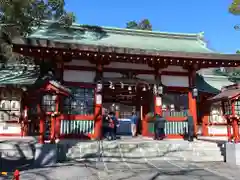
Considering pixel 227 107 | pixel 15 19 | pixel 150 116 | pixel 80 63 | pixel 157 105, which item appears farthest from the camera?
pixel 150 116

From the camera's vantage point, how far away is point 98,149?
809 cm

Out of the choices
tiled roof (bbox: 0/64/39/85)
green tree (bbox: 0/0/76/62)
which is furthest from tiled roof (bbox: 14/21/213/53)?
tiled roof (bbox: 0/64/39/85)

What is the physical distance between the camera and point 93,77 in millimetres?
10664

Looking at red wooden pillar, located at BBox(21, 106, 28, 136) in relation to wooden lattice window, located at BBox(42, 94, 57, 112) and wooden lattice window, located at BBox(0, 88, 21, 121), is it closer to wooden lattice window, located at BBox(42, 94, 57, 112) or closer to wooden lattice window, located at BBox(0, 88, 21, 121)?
wooden lattice window, located at BBox(0, 88, 21, 121)

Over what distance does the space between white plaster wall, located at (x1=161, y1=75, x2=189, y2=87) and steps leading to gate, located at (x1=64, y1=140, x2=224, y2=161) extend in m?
3.57

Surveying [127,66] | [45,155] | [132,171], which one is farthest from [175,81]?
[45,155]

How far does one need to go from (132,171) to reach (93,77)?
18.2 ft

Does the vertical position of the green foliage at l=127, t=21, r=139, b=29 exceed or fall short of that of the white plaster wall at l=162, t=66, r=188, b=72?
it exceeds it

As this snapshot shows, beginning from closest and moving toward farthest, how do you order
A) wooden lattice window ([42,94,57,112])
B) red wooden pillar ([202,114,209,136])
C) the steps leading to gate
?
wooden lattice window ([42,94,57,112]) → the steps leading to gate → red wooden pillar ([202,114,209,136])

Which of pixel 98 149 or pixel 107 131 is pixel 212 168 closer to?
pixel 98 149

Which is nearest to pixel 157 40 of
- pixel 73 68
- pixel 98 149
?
pixel 73 68

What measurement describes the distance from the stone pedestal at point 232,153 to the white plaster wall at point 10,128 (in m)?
10.2

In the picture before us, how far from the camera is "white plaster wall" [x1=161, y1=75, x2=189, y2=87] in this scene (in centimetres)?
1143

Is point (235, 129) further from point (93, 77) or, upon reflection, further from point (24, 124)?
point (24, 124)
